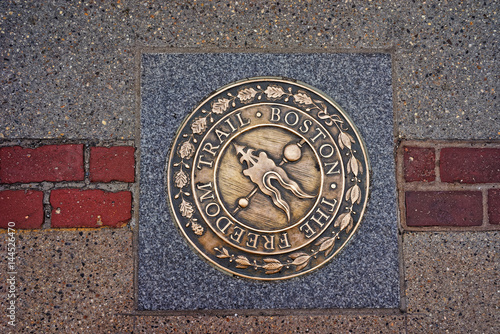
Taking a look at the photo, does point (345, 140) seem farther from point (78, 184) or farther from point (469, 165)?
point (78, 184)

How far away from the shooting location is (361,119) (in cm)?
177

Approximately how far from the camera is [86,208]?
172 centimetres

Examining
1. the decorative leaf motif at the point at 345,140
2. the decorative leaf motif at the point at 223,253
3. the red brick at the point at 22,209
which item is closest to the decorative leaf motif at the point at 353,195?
the decorative leaf motif at the point at 345,140

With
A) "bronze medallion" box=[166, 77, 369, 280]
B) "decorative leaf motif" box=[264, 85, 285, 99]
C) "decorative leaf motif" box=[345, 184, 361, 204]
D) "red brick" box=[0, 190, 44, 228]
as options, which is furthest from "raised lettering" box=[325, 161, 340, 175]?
"red brick" box=[0, 190, 44, 228]

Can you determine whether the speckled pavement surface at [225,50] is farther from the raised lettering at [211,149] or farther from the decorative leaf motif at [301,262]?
the raised lettering at [211,149]

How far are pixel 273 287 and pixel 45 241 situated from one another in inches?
46.5

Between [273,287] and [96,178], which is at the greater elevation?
[96,178]

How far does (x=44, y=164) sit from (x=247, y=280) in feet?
3.91

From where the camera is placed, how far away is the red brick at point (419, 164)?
5.76ft

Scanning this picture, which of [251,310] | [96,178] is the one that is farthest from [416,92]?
[96,178]

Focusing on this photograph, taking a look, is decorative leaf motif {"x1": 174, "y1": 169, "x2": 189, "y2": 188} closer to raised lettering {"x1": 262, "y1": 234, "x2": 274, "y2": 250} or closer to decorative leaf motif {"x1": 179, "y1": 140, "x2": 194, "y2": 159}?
decorative leaf motif {"x1": 179, "y1": 140, "x2": 194, "y2": 159}

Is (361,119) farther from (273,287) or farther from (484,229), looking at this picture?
(273,287)

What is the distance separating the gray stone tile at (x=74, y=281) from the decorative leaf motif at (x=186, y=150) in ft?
1.58

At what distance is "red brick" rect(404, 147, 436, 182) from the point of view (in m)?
1.76
